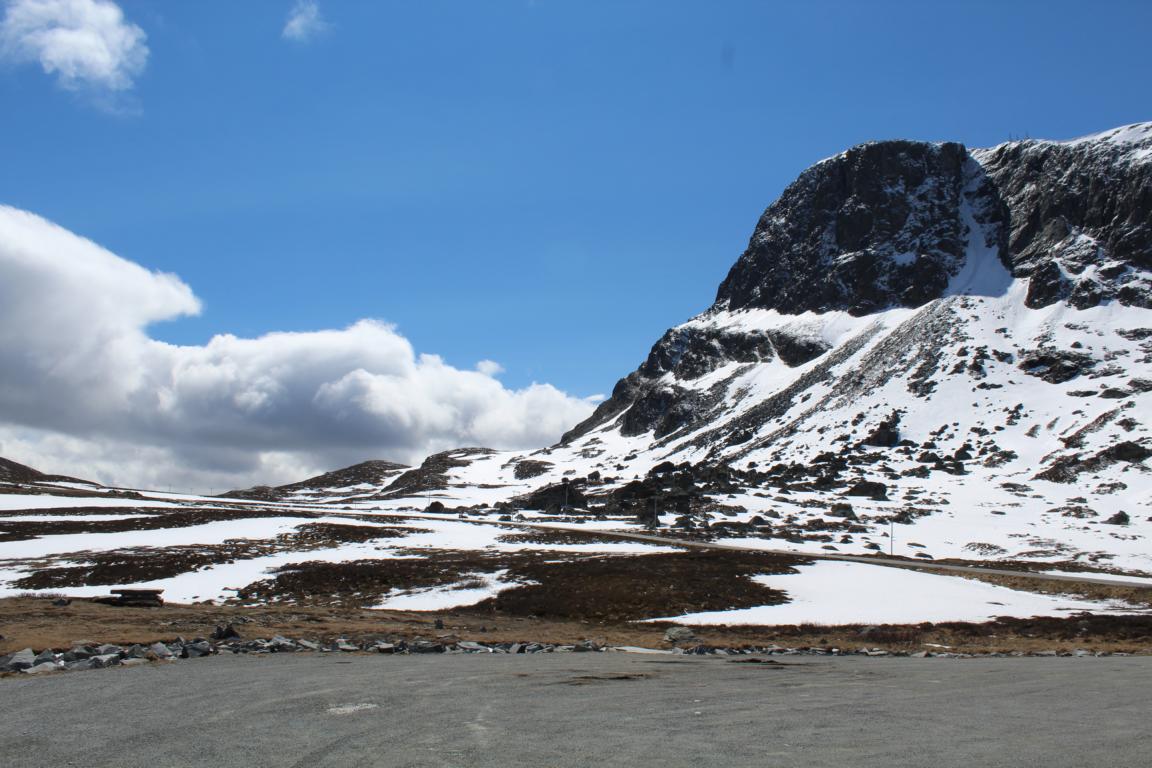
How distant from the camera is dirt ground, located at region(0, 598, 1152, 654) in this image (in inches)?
1022

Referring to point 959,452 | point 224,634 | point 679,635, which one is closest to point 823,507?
point 959,452

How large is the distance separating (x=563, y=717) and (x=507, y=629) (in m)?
21.3

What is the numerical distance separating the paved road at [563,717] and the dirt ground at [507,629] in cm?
927

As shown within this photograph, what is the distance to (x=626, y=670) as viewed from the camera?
17.6m

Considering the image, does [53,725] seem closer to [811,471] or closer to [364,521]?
[364,521]

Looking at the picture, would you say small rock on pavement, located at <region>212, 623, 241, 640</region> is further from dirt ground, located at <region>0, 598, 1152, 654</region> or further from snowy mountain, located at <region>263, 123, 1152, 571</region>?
snowy mountain, located at <region>263, 123, 1152, 571</region>

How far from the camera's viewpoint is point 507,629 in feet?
104

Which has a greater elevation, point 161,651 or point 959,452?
point 959,452

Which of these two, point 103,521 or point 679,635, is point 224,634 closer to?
point 679,635

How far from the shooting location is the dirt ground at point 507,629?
26.0m

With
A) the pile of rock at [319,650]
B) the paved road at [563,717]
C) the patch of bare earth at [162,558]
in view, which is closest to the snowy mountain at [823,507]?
the patch of bare earth at [162,558]

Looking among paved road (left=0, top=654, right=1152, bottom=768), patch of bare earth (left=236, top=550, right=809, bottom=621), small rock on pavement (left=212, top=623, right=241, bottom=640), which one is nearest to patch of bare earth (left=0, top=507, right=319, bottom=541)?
patch of bare earth (left=236, top=550, right=809, bottom=621)

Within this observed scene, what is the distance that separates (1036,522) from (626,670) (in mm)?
99629

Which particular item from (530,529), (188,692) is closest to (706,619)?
(188,692)
